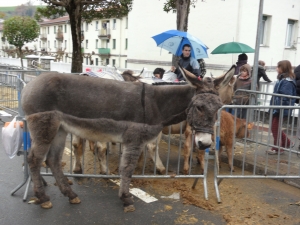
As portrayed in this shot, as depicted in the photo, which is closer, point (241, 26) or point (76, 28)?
point (76, 28)

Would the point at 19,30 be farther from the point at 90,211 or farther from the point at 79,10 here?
→ the point at 90,211

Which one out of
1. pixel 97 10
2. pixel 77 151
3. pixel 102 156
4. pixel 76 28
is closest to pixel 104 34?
pixel 97 10

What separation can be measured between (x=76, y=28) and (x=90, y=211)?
784cm

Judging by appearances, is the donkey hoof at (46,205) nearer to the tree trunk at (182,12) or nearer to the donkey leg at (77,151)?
the donkey leg at (77,151)

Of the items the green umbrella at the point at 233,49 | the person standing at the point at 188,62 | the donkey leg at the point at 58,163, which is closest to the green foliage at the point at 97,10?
the green umbrella at the point at 233,49

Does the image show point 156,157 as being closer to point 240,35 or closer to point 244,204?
point 244,204

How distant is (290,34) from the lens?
18.4 meters

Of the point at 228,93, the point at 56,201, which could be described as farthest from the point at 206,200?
the point at 228,93

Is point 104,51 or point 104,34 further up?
point 104,34

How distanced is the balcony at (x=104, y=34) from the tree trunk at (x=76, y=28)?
39.8m

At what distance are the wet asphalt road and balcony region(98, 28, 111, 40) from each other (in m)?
47.0

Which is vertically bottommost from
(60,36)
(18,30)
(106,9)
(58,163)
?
(58,163)

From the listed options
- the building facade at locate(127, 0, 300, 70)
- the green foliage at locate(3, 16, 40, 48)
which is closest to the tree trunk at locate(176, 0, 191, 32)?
the building facade at locate(127, 0, 300, 70)

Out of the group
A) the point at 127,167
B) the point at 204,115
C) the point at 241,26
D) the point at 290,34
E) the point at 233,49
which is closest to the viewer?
the point at 204,115
